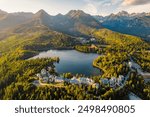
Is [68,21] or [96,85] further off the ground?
[68,21]

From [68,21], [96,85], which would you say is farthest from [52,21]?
[96,85]

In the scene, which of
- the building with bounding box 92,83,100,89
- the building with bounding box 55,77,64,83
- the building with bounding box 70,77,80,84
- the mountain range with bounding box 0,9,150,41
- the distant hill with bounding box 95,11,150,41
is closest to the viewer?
the building with bounding box 92,83,100,89

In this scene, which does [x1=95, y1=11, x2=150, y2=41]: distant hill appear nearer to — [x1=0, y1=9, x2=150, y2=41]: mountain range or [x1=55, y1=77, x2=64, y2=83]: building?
[x1=0, y1=9, x2=150, y2=41]: mountain range

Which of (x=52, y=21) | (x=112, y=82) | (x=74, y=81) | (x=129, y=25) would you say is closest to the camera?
(x=74, y=81)

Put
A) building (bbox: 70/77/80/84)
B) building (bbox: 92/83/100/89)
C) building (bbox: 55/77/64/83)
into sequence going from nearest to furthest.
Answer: building (bbox: 92/83/100/89) < building (bbox: 70/77/80/84) < building (bbox: 55/77/64/83)

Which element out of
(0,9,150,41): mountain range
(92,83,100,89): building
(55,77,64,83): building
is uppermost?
(0,9,150,41): mountain range

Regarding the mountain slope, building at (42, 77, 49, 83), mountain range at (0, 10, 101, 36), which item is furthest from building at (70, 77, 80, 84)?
the mountain slope

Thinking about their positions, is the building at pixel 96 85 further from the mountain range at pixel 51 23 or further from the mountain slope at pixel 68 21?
the mountain slope at pixel 68 21

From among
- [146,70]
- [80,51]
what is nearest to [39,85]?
[146,70]

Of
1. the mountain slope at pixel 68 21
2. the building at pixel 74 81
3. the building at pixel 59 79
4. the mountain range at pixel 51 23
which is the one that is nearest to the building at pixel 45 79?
the building at pixel 59 79

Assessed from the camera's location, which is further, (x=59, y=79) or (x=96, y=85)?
(x=59, y=79)

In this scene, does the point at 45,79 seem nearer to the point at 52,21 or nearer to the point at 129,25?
the point at 52,21
